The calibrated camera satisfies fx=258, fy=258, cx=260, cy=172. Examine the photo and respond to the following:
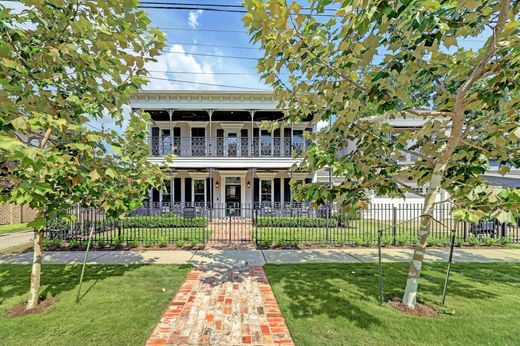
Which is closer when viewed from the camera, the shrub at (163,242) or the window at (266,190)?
the shrub at (163,242)

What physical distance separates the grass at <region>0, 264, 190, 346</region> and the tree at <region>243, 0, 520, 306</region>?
3.09 meters

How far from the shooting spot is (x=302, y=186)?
423 centimetres

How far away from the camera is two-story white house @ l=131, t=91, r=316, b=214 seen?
16.8 metres

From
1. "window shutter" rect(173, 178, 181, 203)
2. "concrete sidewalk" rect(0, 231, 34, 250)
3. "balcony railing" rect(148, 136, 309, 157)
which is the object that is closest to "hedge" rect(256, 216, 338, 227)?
"balcony railing" rect(148, 136, 309, 157)

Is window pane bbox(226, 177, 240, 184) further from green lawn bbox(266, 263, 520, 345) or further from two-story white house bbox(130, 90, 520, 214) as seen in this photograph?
green lawn bbox(266, 263, 520, 345)

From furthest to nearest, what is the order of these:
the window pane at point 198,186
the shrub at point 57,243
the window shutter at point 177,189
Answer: the window pane at point 198,186 < the window shutter at point 177,189 < the shrub at point 57,243

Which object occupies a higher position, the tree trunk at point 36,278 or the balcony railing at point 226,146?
the balcony railing at point 226,146

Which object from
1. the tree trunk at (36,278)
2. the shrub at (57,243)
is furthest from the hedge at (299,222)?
the tree trunk at (36,278)

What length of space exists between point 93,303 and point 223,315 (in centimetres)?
219

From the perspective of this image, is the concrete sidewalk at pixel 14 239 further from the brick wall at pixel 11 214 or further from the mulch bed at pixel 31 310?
the mulch bed at pixel 31 310

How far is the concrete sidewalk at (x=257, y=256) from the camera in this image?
22.9ft

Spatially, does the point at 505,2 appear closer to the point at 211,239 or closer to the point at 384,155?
the point at 384,155

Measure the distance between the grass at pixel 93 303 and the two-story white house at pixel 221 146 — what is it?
35.4 ft

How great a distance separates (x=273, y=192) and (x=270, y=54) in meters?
15.3
